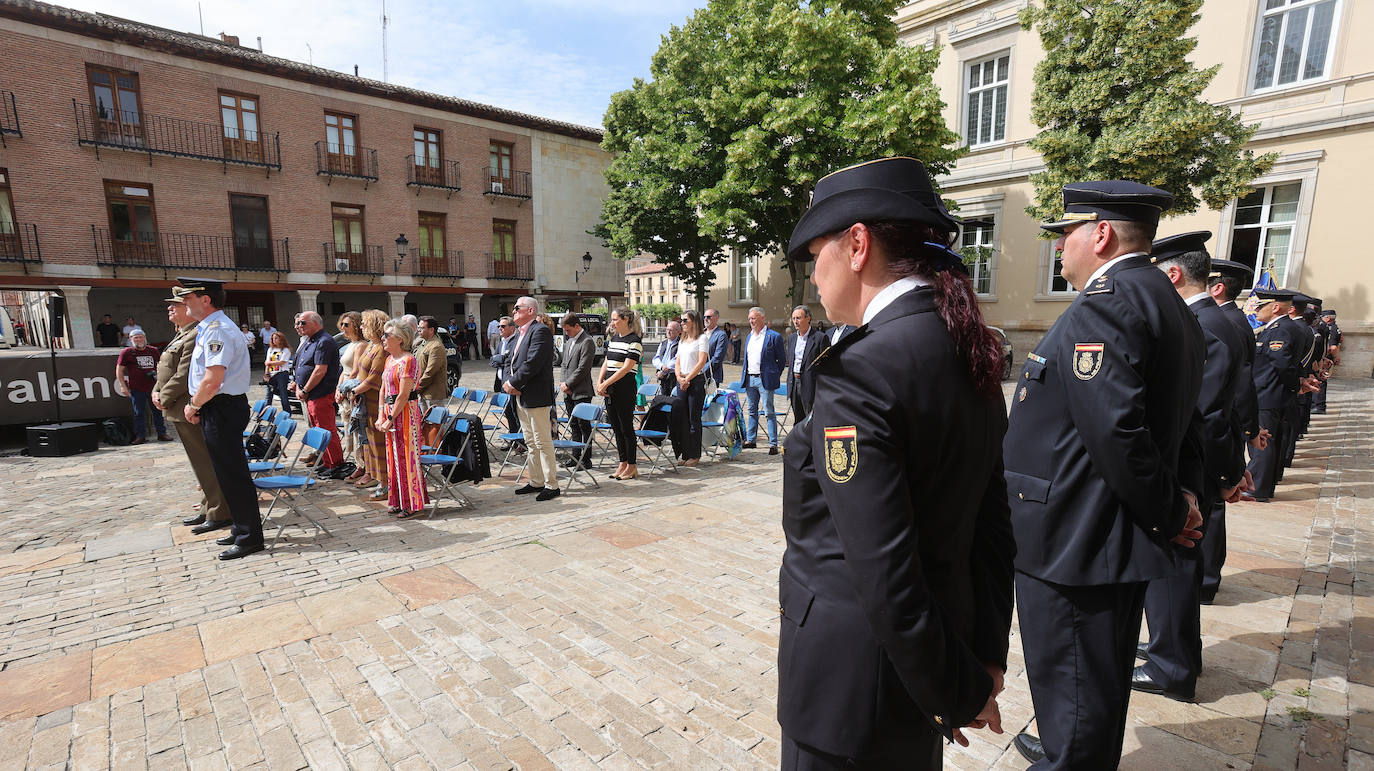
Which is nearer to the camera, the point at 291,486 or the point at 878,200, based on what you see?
the point at 878,200

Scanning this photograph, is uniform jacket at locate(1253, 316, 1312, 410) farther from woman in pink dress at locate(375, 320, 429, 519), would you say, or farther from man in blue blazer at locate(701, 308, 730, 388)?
woman in pink dress at locate(375, 320, 429, 519)

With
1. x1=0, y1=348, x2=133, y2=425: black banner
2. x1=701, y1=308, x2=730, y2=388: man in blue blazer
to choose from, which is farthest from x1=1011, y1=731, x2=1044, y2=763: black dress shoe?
x1=0, y1=348, x2=133, y2=425: black banner

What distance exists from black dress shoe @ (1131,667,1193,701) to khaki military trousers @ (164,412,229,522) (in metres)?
6.69

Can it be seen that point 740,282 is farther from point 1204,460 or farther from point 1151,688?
point 1151,688

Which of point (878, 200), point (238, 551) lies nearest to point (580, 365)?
point (238, 551)

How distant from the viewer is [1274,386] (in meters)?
5.96

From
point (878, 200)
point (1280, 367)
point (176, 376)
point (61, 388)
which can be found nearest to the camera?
point (878, 200)

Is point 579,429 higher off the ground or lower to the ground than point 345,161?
lower

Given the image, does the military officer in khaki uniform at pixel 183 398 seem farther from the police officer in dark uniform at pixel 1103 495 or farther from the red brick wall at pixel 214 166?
the red brick wall at pixel 214 166

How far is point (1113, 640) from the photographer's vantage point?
1945 mm

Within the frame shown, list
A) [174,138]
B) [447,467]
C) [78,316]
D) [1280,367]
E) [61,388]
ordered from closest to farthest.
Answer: [1280,367] < [447,467] < [61,388] < [78,316] < [174,138]

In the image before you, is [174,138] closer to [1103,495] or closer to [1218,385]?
[1103,495]

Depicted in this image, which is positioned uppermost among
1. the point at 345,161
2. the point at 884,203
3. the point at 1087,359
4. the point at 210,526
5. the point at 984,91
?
the point at 984,91

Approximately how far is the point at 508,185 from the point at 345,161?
657cm
